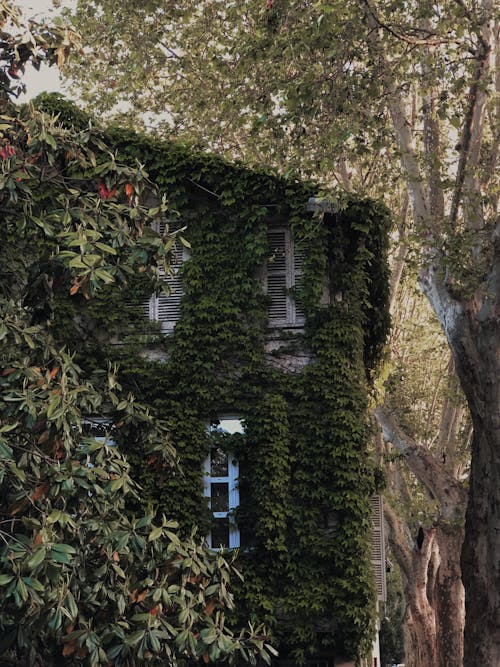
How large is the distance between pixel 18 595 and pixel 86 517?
6.91 feet

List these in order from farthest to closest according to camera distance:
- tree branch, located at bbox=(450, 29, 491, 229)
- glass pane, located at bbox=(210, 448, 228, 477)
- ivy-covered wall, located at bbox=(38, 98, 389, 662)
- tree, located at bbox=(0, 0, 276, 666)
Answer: tree branch, located at bbox=(450, 29, 491, 229), glass pane, located at bbox=(210, 448, 228, 477), ivy-covered wall, located at bbox=(38, 98, 389, 662), tree, located at bbox=(0, 0, 276, 666)

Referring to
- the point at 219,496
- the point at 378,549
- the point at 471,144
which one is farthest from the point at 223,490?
the point at 471,144

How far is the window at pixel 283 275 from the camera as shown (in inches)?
610

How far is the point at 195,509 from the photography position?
14469 mm

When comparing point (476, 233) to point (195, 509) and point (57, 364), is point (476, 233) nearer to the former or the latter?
point (195, 509)

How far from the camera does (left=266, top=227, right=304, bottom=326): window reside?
1550cm

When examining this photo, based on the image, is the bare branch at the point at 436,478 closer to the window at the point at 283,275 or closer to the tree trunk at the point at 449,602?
the tree trunk at the point at 449,602

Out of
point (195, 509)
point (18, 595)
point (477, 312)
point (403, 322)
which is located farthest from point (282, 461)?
point (403, 322)

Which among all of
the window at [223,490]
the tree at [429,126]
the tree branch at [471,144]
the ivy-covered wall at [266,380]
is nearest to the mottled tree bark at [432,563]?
the tree at [429,126]

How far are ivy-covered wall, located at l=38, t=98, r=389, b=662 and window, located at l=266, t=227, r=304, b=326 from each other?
20 cm

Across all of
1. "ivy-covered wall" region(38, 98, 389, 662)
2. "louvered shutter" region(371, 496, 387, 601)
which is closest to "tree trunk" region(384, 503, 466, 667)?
"louvered shutter" region(371, 496, 387, 601)

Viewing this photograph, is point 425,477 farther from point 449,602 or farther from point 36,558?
point 36,558

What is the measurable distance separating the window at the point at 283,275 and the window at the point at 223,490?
1.86 meters

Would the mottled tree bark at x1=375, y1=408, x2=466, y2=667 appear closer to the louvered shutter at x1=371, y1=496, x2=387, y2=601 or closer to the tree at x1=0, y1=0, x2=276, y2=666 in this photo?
the louvered shutter at x1=371, y1=496, x2=387, y2=601
